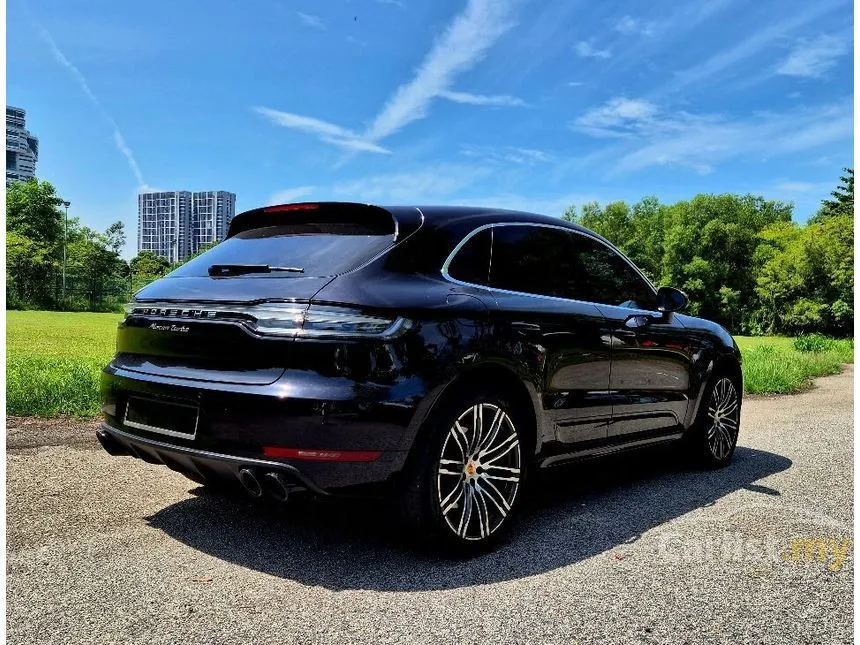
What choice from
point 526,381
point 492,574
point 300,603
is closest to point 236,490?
point 300,603

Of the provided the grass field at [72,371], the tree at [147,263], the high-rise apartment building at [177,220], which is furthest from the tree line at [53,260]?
the tree at [147,263]

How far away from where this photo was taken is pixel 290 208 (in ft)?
13.4

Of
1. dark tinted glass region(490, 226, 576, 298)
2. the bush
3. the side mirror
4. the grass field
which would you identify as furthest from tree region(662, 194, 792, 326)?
dark tinted glass region(490, 226, 576, 298)

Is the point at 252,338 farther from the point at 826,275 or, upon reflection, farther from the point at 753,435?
the point at 826,275

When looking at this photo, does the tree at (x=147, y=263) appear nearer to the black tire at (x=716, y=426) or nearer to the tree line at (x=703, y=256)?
the tree line at (x=703, y=256)

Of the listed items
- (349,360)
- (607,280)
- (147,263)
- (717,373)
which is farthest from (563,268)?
A: (147,263)

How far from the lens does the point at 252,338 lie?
3.36m

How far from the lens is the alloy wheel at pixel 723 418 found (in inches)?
235

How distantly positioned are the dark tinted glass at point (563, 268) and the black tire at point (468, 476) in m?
0.72

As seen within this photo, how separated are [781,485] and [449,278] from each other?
10.8 ft

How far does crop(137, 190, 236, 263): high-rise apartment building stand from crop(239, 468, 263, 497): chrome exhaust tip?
7965 cm

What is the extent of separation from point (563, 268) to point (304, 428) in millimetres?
2058

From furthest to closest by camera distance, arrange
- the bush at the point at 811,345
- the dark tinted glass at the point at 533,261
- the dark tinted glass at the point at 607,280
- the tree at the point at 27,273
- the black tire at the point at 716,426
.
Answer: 1. the tree at the point at 27,273
2. the bush at the point at 811,345
3. the black tire at the point at 716,426
4. the dark tinted glass at the point at 607,280
5. the dark tinted glass at the point at 533,261

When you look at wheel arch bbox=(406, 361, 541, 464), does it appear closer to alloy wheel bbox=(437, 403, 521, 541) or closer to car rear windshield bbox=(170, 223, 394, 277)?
alloy wheel bbox=(437, 403, 521, 541)
